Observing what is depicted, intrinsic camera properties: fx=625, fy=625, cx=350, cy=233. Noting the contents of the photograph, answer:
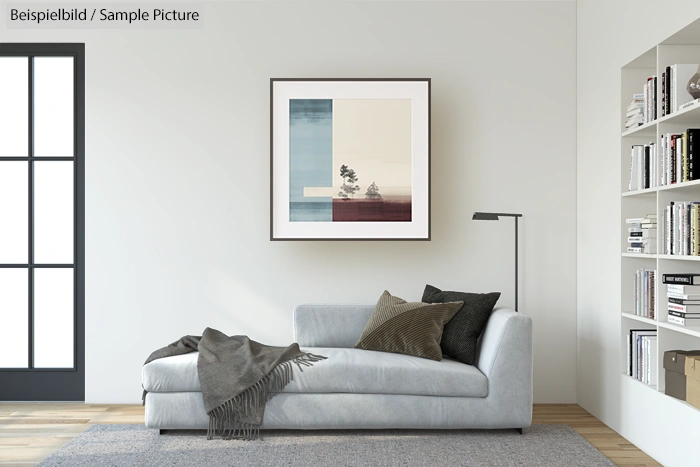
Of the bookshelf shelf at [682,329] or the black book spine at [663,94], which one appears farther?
the black book spine at [663,94]

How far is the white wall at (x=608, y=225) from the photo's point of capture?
322 cm

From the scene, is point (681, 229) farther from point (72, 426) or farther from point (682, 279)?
point (72, 426)

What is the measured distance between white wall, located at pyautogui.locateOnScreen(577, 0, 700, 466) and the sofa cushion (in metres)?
0.88

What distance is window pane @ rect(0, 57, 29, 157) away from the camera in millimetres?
4613

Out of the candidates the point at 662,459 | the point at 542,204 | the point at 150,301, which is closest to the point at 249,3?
the point at 150,301

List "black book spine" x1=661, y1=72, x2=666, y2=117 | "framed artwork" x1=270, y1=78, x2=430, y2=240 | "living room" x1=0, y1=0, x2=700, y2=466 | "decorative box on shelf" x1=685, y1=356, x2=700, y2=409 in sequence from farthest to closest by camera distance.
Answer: "living room" x1=0, y1=0, x2=700, y2=466
"framed artwork" x1=270, y1=78, x2=430, y2=240
"black book spine" x1=661, y1=72, x2=666, y2=117
"decorative box on shelf" x1=685, y1=356, x2=700, y2=409

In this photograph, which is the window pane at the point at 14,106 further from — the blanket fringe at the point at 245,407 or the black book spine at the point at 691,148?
the black book spine at the point at 691,148

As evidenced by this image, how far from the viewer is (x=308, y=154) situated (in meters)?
4.40

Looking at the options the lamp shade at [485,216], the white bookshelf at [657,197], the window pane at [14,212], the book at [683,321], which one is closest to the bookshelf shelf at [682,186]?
the white bookshelf at [657,197]

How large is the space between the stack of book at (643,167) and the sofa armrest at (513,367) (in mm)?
1017

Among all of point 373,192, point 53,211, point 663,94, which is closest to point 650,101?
point 663,94

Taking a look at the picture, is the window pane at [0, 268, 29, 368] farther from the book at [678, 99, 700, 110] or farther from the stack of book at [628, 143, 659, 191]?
the book at [678, 99, 700, 110]

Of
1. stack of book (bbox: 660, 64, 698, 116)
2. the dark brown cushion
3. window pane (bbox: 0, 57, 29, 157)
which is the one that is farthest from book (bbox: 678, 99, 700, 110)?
window pane (bbox: 0, 57, 29, 157)

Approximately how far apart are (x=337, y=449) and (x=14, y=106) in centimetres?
342
